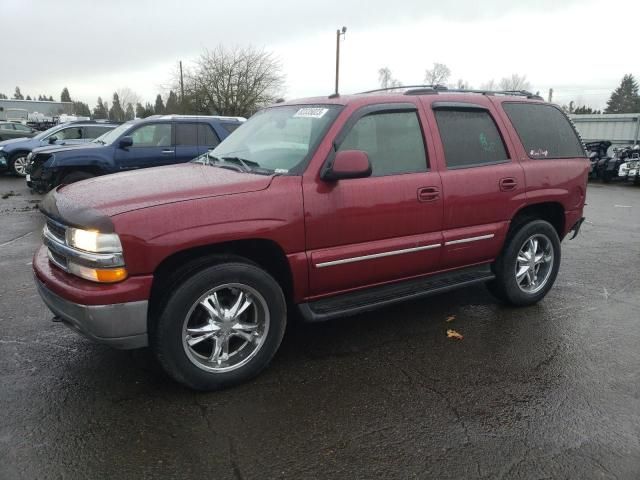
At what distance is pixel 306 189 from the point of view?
3.34 metres

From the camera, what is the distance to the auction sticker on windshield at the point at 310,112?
12.5 feet

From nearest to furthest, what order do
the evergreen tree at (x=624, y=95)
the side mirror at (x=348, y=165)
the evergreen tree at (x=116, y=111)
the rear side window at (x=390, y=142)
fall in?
the side mirror at (x=348, y=165) < the rear side window at (x=390, y=142) < the evergreen tree at (x=624, y=95) < the evergreen tree at (x=116, y=111)

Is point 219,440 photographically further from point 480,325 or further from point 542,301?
point 542,301

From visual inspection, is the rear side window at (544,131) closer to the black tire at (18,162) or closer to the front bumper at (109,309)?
the front bumper at (109,309)

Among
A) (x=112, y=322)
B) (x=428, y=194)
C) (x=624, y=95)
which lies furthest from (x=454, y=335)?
(x=624, y=95)

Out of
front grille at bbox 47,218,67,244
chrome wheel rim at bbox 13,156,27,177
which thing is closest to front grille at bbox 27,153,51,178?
chrome wheel rim at bbox 13,156,27,177

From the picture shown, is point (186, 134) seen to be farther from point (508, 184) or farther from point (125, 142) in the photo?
point (508, 184)

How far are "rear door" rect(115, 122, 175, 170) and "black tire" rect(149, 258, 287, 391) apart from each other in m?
7.37

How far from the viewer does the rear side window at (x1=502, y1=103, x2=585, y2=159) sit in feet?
15.1

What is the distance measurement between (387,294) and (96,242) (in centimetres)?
205

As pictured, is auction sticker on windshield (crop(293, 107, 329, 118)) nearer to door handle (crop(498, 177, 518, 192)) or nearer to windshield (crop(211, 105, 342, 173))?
windshield (crop(211, 105, 342, 173))

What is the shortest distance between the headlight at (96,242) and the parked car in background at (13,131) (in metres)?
21.3

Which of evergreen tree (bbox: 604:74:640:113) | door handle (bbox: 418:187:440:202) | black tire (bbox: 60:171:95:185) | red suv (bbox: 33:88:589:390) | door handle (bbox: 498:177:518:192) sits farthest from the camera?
evergreen tree (bbox: 604:74:640:113)

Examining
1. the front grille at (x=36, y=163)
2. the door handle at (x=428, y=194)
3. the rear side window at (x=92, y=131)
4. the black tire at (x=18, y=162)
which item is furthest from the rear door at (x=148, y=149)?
the black tire at (x=18, y=162)
